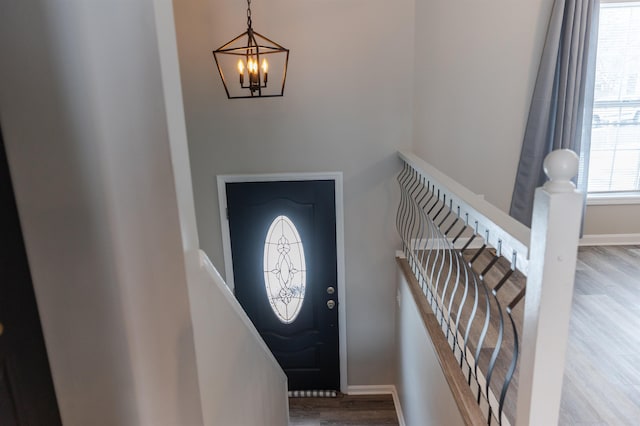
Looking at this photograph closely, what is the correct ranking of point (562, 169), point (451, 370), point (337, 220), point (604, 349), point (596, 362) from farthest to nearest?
point (337, 220) → point (604, 349) → point (596, 362) → point (451, 370) → point (562, 169)

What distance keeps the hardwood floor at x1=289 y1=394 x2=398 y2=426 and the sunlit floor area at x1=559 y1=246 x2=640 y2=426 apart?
193 cm

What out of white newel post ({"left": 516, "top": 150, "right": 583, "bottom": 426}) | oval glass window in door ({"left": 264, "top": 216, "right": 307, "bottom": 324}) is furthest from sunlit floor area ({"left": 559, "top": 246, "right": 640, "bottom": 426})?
oval glass window in door ({"left": 264, "top": 216, "right": 307, "bottom": 324})

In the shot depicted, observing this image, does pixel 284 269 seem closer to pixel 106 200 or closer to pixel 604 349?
pixel 604 349

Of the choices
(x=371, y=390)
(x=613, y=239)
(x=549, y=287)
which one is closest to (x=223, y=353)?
(x=549, y=287)

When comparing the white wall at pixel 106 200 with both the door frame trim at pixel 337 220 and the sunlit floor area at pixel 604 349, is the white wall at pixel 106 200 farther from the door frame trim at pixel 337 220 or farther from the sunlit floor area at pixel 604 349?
the door frame trim at pixel 337 220

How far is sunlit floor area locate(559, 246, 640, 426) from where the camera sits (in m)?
A: 1.74

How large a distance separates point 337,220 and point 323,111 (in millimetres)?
940

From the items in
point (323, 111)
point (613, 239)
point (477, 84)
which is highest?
point (477, 84)

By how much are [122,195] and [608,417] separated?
6.63ft

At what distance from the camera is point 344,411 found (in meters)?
3.79

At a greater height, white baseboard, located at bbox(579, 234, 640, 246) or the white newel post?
the white newel post

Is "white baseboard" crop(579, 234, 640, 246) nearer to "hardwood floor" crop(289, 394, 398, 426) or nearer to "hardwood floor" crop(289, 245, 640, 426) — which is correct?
"hardwood floor" crop(289, 245, 640, 426)

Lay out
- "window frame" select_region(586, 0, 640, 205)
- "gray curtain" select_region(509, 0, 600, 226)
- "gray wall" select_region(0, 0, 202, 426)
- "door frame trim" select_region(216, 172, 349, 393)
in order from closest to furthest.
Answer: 1. "gray wall" select_region(0, 0, 202, 426)
2. "gray curtain" select_region(509, 0, 600, 226)
3. "door frame trim" select_region(216, 172, 349, 393)
4. "window frame" select_region(586, 0, 640, 205)

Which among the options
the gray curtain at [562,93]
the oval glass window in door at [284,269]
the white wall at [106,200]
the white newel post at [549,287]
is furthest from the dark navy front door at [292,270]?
the white wall at [106,200]
